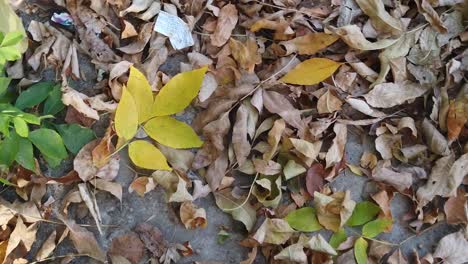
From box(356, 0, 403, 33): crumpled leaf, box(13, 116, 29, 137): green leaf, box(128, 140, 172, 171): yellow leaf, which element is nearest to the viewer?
box(13, 116, 29, 137): green leaf

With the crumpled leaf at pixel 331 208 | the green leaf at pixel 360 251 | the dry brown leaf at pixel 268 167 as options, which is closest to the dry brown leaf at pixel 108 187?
the dry brown leaf at pixel 268 167

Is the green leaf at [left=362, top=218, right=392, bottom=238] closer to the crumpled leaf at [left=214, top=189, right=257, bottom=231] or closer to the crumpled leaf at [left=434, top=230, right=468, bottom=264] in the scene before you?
the crumpled leaf at [left=434, top=230, right=468, bottom=264]

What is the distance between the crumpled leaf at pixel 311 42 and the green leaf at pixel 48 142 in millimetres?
603

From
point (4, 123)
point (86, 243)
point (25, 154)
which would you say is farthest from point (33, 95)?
point (86, 243)

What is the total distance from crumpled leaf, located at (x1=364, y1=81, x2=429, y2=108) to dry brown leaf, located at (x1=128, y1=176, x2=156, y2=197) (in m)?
0.58

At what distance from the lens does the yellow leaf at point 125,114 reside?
1.35 metres

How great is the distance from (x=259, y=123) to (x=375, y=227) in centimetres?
38

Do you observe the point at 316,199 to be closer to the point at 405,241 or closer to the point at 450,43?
the point at 405,241

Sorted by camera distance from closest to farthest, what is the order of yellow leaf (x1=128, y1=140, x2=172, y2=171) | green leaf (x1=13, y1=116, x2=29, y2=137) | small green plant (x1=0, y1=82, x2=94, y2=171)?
1. green leaf (x1=13, y1=116, x2=29, y2=137)
2. small green plant (x1=0, y1=82, x2=94, y2=171)
3. yellow leaf (x1=128, y1=140, x2=172, y2=171)

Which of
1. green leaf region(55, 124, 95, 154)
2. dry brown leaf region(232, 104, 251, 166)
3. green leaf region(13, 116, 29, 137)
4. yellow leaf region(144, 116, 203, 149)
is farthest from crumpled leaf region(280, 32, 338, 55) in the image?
green leaf region(13, 116, 29, 137)

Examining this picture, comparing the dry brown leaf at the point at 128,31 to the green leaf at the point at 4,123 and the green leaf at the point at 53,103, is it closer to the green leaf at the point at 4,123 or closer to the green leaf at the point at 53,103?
the green leaf at the point at 53,103

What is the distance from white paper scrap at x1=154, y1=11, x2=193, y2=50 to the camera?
4.84ft

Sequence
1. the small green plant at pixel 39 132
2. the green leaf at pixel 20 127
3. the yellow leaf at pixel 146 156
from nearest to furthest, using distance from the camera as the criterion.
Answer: the green leaf at pixel 20 127 < the small green plant at pixel 39 132 < the yellow leaf at pixel 146 156

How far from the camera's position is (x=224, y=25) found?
1.49m
